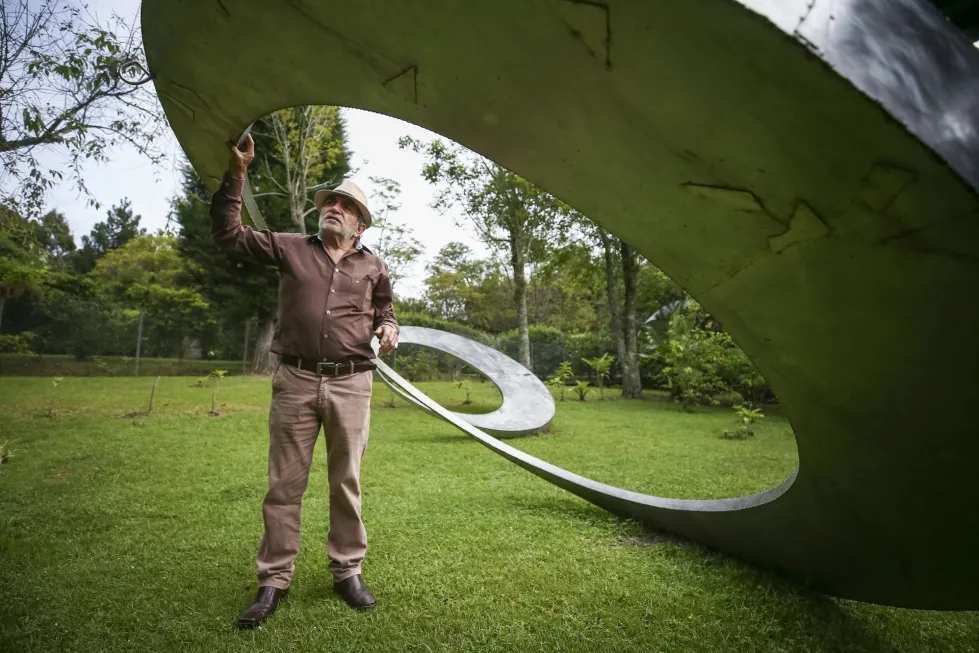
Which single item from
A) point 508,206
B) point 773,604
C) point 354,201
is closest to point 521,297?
point 508,206

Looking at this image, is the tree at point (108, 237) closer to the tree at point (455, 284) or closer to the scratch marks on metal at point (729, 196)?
the tree at point (455, 284)

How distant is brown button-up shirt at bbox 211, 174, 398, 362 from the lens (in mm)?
2584

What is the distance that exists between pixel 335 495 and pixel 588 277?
16.4m

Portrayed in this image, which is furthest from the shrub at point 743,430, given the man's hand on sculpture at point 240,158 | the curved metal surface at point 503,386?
the man's hand on sculpture at point 240,158

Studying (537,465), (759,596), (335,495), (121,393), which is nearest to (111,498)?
(335,495)

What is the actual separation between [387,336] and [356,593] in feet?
4.09

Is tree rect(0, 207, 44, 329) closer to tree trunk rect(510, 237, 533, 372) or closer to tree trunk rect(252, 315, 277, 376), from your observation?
tree trunk rect(252, 315, 277, 376)

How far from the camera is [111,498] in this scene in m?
4.34

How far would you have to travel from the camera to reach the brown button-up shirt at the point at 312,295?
2584 millimetres

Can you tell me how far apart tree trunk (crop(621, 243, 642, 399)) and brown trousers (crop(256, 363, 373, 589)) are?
42.6ft

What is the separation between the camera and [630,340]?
14992 mm

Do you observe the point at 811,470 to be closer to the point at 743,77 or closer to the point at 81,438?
the point at 743,77

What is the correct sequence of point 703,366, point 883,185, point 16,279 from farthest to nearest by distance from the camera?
point 703,366 < point 16,279 < point 883,185

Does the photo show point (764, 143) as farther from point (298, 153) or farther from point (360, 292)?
point (298, 153)
